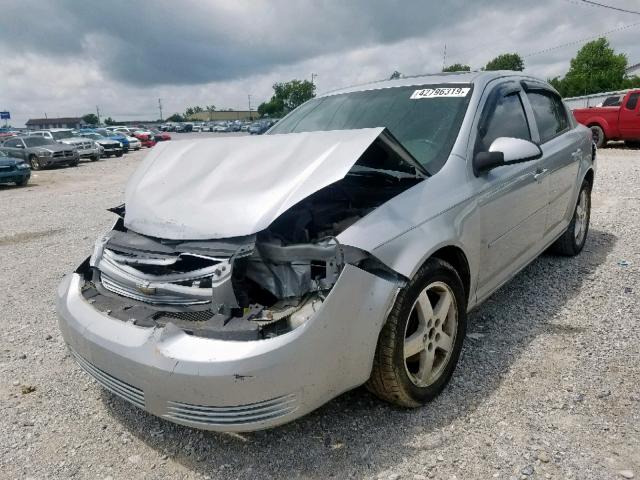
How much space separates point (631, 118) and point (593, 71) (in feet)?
168

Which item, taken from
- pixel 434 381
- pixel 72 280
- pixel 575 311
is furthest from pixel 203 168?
pixel 575 311

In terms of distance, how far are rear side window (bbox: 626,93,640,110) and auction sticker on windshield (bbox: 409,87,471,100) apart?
14.8 metres

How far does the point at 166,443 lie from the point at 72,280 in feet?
3.43

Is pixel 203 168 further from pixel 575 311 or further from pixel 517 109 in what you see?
pixel 575 311

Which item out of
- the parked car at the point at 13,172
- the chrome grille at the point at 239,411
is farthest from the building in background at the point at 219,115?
the chrome grille at the point at 239,411

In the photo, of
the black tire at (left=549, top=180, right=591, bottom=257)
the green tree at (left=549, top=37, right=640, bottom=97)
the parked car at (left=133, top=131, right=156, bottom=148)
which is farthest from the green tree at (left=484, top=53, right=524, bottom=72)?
the black tire at (left=549, top=180, right=591, bottom=257)

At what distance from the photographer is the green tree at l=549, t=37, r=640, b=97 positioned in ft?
162

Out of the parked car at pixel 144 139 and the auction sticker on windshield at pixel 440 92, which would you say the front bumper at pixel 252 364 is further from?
the parked car at pixel 144 139

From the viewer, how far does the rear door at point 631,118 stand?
48.8ft

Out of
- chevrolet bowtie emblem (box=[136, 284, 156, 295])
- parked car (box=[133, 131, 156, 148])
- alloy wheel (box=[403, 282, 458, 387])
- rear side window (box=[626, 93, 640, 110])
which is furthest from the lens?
parked car (box=[133, 131, 156, 148])

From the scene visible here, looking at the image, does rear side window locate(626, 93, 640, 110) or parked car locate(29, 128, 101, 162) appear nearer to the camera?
rear side window locate(626, 93, 640, 110)

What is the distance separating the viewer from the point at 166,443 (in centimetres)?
239

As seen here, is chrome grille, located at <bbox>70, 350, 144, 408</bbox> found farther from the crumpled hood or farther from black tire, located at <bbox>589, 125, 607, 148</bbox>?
black tire, located at <bbox>589, 125, 607, 148</bbox>

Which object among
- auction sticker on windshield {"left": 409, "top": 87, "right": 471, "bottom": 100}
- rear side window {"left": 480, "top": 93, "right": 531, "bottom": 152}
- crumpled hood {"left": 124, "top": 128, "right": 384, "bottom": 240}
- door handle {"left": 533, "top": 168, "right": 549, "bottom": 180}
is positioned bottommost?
door handle {"left": 533, "top": 168, "right": 549, "bottom": 180}
